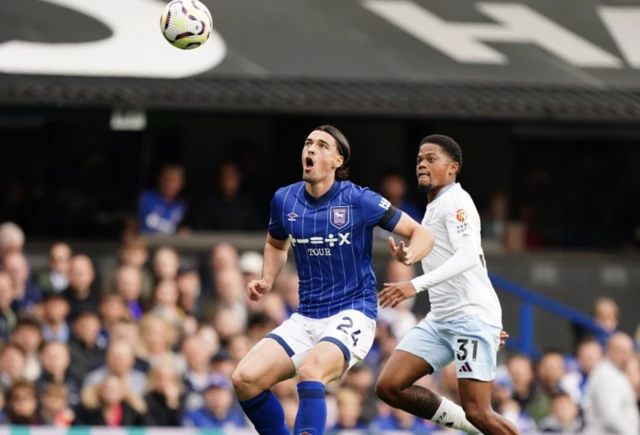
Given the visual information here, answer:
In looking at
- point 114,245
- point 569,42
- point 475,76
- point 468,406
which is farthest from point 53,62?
point 468,406

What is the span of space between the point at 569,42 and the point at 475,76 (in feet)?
3.93

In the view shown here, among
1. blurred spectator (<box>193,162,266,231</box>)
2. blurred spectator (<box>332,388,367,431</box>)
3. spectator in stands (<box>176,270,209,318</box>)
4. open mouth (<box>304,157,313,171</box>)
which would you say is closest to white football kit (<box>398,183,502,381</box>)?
open mouth (<box>304,157,313,171</box>)

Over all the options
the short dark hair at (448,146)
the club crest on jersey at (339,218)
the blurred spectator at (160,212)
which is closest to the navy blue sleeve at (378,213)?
the club crest on jersey at (339,218)

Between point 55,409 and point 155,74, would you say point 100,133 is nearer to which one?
point 155,74

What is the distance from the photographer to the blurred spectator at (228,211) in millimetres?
15531

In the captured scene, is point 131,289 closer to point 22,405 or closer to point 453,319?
point 22,405

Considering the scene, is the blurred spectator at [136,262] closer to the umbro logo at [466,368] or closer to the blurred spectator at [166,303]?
the blurred spectator at [166,303]

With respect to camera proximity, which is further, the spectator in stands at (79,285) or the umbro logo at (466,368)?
the spectator in stands at (79,285)

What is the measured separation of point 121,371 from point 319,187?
4.04 m

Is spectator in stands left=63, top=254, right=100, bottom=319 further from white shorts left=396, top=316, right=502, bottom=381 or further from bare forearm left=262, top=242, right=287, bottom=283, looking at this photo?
white shorts left=396, top=316, right=502, bottom=381

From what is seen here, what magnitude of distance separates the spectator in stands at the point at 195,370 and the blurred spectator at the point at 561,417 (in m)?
3.33

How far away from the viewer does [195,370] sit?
1336cm

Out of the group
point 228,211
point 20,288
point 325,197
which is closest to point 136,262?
point 20,288

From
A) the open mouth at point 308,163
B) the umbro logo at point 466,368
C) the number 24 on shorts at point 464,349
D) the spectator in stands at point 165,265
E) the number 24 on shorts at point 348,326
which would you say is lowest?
the spectator in stands at point 165,265
